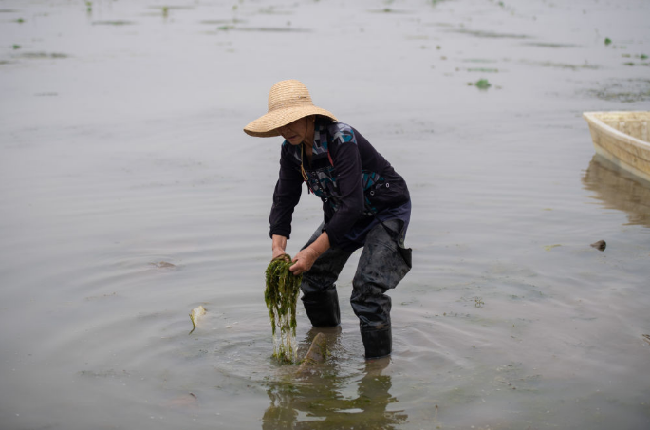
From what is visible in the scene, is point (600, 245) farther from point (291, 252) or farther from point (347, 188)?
point (347, 188)

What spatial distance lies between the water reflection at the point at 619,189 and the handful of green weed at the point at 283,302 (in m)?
4.65

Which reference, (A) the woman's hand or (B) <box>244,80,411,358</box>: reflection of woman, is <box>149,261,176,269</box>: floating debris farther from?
(A) the woman's hand

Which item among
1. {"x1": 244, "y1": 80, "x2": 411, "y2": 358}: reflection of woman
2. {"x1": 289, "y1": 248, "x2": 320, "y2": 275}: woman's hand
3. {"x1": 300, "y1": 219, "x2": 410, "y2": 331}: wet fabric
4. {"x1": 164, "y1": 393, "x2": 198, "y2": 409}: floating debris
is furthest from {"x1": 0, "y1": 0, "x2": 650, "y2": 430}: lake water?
{"x1": 289, "y1": 248, "x2": 320, "y2": 275}: woman's hand

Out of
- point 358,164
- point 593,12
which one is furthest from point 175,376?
point 593,12

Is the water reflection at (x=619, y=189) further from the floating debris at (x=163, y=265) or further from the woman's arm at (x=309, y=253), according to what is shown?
the floating debris at (x=163, y=265)

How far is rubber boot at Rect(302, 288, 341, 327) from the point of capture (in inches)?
196

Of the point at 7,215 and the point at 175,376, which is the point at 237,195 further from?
the point at 175,376

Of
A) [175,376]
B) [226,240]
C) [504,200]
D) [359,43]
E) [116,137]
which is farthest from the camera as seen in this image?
[359,43]

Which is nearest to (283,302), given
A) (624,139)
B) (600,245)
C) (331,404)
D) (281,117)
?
(331,404)

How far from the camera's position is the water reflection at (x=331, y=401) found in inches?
150

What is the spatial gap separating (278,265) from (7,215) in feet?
14.5

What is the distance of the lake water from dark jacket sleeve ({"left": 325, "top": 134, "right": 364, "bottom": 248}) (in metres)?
0.96

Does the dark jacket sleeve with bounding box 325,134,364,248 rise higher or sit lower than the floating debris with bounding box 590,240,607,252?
higher

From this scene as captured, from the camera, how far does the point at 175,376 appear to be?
14.2 ft
